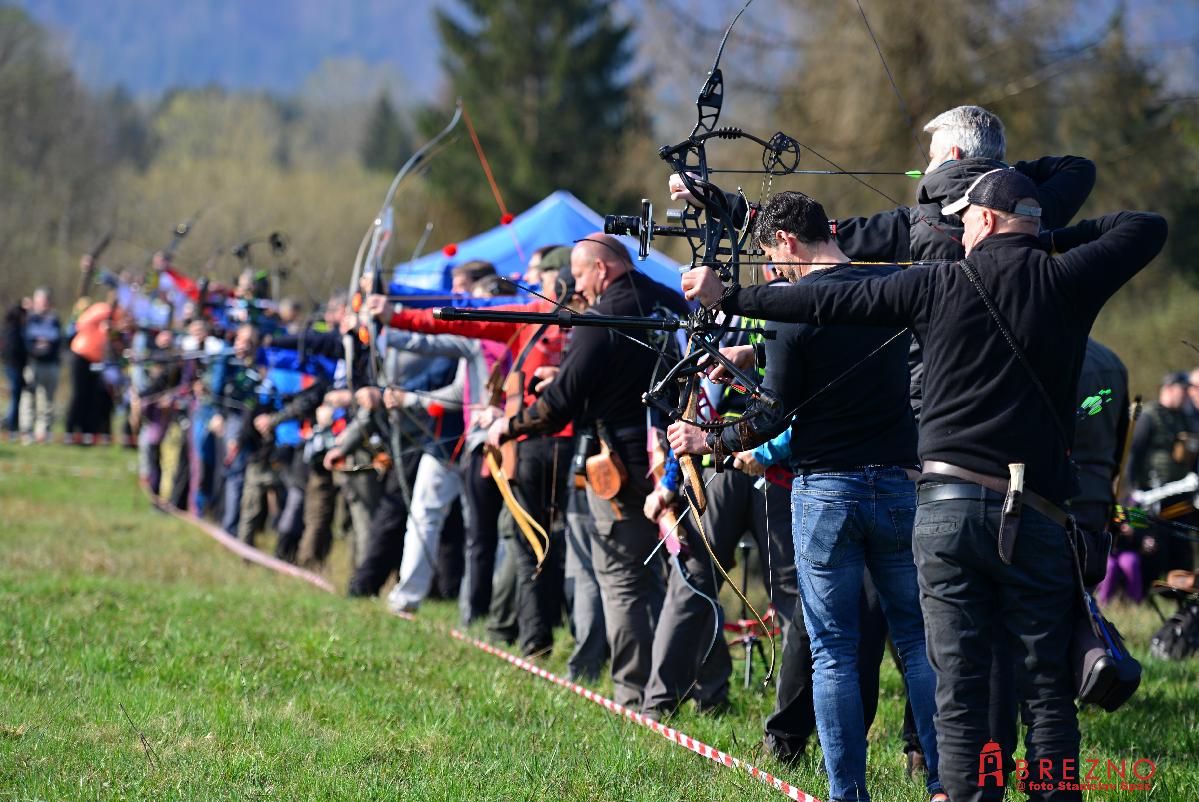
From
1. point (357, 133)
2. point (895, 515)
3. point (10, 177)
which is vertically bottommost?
point (895, 515)

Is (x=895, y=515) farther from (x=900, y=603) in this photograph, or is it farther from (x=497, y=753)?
(x=497, y=753)

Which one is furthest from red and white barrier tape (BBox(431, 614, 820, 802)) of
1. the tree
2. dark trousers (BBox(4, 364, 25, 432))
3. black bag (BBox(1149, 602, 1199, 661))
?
the tree

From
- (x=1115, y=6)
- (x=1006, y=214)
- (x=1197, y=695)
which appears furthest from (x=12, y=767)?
(x=1115, y=6)

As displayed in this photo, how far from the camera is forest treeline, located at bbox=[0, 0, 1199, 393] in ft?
54.0

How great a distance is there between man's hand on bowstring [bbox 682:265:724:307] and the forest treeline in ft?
2.84

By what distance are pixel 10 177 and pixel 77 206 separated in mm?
2057

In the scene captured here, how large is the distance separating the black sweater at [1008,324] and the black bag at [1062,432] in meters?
0.02

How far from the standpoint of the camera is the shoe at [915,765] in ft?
15.7

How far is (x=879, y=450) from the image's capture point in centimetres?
429

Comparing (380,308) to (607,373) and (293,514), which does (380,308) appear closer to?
(607,373)

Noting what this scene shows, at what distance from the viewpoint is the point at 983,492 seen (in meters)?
3.53

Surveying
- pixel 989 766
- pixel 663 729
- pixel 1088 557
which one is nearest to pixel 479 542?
pixel 663 729

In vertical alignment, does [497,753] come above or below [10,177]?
below

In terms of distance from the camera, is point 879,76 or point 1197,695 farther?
point 879,76
